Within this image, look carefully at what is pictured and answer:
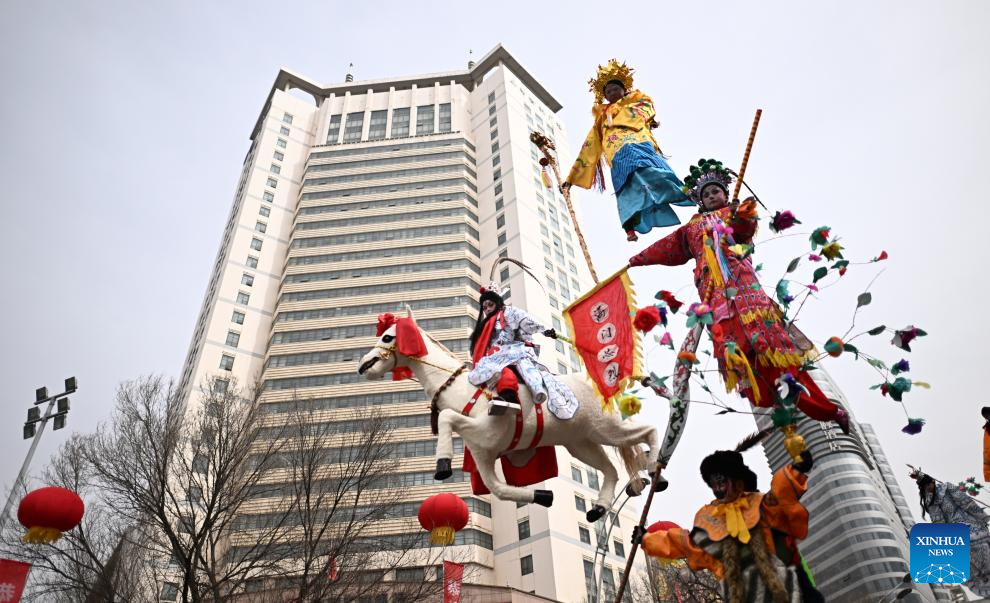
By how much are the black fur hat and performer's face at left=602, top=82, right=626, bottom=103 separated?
15.8ft

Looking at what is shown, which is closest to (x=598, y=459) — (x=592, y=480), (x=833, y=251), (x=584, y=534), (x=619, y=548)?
(x=833, y=251)

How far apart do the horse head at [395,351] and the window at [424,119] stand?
4972 cm

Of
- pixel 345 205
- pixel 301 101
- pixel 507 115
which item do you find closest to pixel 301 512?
pixel 345 205

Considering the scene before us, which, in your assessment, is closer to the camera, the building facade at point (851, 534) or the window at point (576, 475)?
the building facade at point (851, 534)

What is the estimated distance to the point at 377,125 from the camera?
54.6 meters

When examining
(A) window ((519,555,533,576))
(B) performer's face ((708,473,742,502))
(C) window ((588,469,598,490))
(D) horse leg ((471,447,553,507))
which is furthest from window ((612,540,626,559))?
(B) performer's face ((708,473,742,502))

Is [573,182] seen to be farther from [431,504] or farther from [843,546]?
[843,546]

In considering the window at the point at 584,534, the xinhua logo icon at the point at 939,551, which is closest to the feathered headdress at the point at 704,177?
the xinhua logo icon at the point at 939,551

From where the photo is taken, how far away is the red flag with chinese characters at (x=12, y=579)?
26.1 feet

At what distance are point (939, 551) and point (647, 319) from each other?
3557 mm

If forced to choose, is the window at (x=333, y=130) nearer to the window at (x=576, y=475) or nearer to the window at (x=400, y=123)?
the window at (x=400, y=123)

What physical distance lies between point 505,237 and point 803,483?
4008cm

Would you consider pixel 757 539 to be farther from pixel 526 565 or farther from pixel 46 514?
pixel 526 565

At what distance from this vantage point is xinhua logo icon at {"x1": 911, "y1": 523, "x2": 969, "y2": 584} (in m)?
5.19
